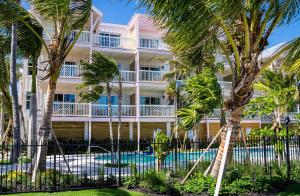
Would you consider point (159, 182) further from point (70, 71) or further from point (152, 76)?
point (152, 76)

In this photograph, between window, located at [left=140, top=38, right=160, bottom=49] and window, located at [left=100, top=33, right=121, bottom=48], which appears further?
window, located at [left=140, top=38, right=160, bottom=49]

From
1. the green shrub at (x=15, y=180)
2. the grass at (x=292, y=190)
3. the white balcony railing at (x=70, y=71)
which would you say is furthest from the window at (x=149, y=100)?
the grass at (x=292, y=190)

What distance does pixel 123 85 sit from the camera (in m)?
29.0

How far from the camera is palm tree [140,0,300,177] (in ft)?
22.6

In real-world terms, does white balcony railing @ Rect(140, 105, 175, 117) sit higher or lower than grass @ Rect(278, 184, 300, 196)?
higher

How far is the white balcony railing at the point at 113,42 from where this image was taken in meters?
28.8

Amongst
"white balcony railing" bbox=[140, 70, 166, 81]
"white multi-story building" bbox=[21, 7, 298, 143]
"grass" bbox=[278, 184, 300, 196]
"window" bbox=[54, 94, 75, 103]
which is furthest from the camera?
"white balcony railing" bbox=[140, 70, 166, 81]

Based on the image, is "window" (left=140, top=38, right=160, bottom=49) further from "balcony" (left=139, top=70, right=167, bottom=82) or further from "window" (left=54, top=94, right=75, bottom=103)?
"window" (left=54, top=94, right=75, bottom=103)

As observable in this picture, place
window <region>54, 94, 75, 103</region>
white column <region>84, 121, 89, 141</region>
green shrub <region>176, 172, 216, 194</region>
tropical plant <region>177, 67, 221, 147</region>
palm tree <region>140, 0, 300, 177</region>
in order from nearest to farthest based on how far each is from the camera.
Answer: palm tree <region>140, 0, 300, 177</region>, green shrub <region>176, 172, 216, 194</region>, tropical plant <region>177, 67, 221, 147</region>, white column <region>84, 121, 89, 141</region>, window <region>54, 94, 75, 103</region>

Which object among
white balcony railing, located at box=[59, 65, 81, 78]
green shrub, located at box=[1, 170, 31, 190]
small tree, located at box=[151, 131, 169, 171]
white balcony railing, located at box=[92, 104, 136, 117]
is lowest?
green shrub, located at box=[1, 170, 31, 190]

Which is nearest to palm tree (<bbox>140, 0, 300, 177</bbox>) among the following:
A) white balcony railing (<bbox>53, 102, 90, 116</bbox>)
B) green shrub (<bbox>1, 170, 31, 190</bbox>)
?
green shrub (<bbox>1, 170, 31, 190</bbox>)

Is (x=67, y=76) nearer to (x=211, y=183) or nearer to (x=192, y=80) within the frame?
(x=192, y=80)

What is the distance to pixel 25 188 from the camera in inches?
394

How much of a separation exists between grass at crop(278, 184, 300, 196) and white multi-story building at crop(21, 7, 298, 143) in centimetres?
1619
